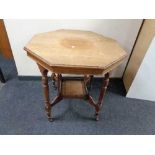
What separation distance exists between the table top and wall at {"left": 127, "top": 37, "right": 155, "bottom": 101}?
364mm

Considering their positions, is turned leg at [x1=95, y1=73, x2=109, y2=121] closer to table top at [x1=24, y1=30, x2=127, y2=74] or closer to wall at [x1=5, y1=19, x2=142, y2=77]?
table top at [x1=24, y1=30, x2=127, y2=74]

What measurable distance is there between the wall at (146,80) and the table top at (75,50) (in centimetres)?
36

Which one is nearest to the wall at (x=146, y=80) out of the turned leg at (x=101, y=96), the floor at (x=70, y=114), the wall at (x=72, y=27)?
the floor at (x=70, y=114)

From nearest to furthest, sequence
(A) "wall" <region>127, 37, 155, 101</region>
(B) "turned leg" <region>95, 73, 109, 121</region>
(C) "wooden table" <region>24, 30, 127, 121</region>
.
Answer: (C) "wooden table" <region>24, 30, 127, 121</region>, (B) "turned leg" <region>95, 73, 109, 121</region>, (A) "wall" <region>127, 37, 155, 101</region>

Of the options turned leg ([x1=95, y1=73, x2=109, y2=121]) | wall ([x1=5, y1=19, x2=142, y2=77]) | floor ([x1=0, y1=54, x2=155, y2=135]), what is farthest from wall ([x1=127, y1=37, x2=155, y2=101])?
turned leg ([x1=95, y1=73, x2=109, y2=121])

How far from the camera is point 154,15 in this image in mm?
1157

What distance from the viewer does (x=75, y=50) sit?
1.00 metres

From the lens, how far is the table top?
2.99 feet

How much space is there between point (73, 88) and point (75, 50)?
1.67 feet

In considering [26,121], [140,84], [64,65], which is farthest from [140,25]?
[26,121]

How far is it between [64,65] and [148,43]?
750 millimetres

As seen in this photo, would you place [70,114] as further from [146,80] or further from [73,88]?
[146,80]

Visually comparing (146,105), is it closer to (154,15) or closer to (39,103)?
(154,15)

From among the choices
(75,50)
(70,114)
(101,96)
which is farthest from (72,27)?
(70,114)
